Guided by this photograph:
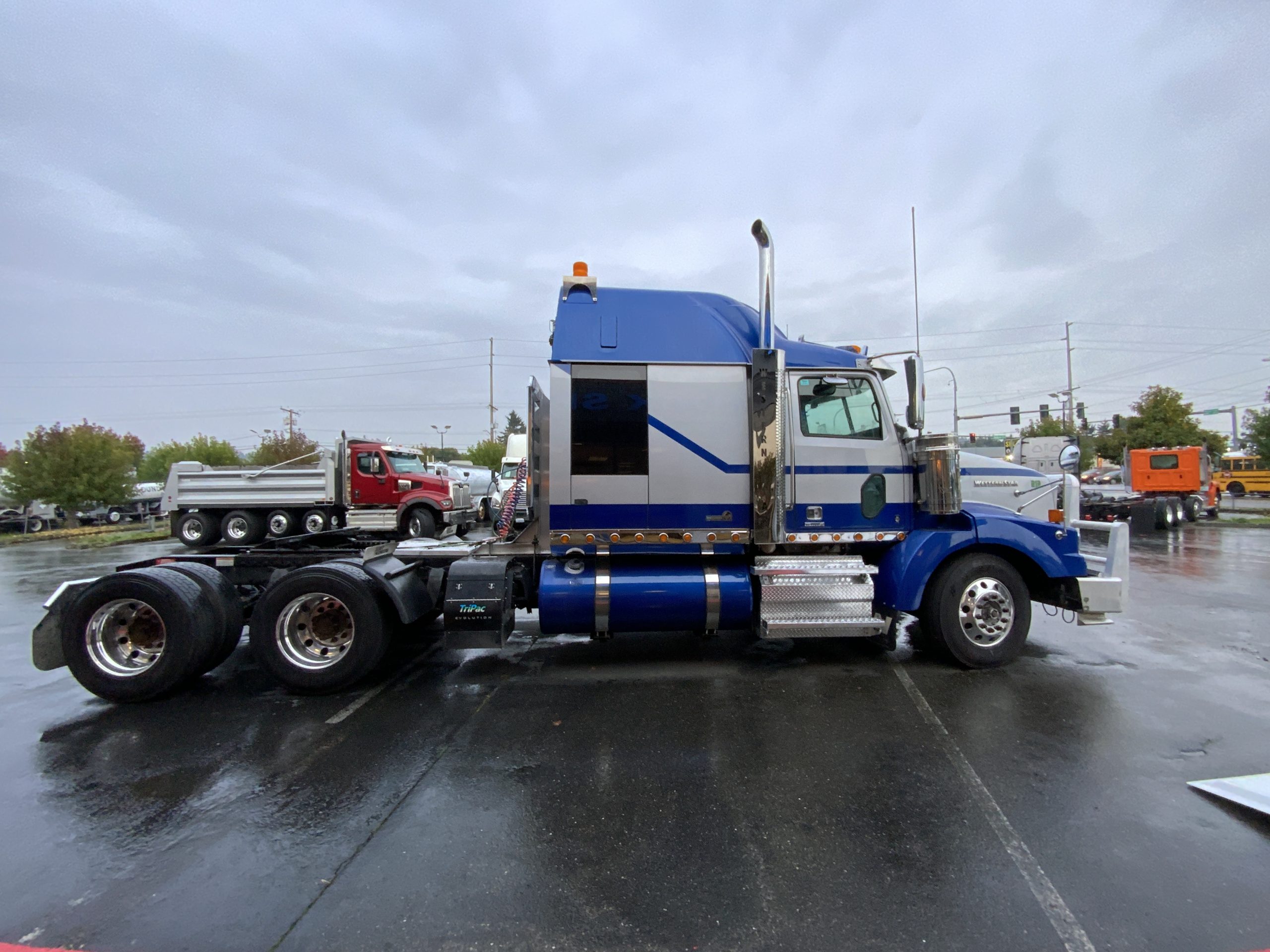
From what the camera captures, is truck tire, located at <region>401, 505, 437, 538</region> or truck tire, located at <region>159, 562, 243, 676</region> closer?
truck tire, located at <region>159, 562, 243, 676</region>

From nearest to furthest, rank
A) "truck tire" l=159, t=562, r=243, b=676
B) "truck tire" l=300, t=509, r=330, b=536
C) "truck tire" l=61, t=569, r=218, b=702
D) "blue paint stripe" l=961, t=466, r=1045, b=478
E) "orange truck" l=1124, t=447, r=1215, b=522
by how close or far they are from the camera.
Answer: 1. "truck tire" l=61, t=569, r=218, b=702
2. "truck tire" l=159, t=562, r=243, b=676
3. "blue paint stripe" l=961, t=466, r=1045, b=478
4. "truck tire" l=300, t=509, r=330, b=536
5. "orange truck" l=1124, t=447, r=1215, b=522

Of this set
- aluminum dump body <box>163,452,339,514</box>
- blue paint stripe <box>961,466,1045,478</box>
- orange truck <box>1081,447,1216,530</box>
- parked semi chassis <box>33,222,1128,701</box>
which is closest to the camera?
parked semi chassis <box>33,222,1128,701</box>

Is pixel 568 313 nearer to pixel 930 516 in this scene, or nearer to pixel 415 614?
pixel 415 614

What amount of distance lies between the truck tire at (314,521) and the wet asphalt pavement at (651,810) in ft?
38.4

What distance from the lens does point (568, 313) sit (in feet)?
17.0

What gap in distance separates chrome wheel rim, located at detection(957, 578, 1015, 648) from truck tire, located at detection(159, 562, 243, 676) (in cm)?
654

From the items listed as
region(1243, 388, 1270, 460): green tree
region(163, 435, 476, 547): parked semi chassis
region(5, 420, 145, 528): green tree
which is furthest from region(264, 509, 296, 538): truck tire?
region(1243, 388, 1270, 460): green tree

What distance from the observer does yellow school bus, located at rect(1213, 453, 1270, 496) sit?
32781 mm

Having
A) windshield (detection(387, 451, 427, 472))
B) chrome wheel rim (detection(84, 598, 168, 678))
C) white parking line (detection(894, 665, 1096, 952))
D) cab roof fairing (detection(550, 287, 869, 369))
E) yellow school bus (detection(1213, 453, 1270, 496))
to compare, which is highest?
cab roof fairing (detection(550, 287, 869, 369))

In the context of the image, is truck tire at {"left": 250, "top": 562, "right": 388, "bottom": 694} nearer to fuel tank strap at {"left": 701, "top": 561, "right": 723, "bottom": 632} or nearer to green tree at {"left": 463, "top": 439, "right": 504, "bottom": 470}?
fuel tank strap at {"left": 701, "top": 561, "right": 723, "bottom": 632}

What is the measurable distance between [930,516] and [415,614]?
4.88 meters

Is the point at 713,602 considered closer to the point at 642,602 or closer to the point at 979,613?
the point at 642,602

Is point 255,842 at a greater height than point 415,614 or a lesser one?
lesser

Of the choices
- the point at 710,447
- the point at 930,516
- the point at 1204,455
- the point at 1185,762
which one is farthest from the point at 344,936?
the point at 1204,455
